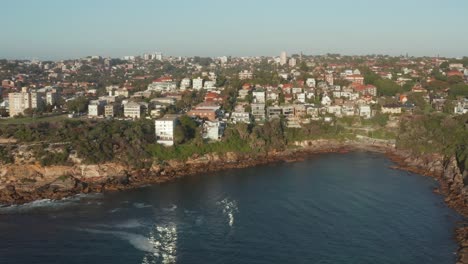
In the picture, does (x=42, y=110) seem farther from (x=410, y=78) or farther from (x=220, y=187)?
(x=410, y=78)

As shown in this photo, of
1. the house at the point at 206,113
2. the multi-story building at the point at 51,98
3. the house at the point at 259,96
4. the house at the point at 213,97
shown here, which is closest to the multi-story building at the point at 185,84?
the house at the point at 213,97

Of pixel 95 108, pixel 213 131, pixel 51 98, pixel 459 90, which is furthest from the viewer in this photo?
pixel 459 90

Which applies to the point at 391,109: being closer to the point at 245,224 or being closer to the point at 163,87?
the point at 163,87

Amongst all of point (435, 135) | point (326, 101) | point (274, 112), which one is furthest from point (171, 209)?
point (326, 101)

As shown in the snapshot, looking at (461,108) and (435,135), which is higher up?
(461,108)

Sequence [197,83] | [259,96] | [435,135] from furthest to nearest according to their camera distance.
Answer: [197,83]
[259,96]
[435,135]

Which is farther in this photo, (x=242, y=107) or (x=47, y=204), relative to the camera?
(x=242, y=107)

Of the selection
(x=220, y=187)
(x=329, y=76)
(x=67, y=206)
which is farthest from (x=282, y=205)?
(x=329, y=76)
